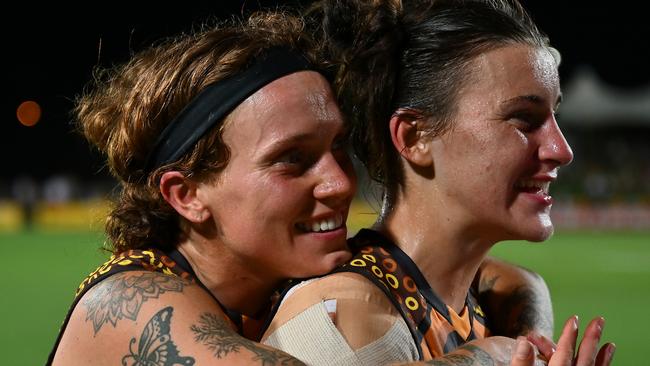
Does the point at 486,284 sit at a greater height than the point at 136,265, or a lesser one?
lesser

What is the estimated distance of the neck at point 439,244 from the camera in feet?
9.21

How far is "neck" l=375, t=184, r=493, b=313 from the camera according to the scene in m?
2.81

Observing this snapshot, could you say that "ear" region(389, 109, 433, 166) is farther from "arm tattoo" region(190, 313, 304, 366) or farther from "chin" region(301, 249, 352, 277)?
"arm tattoo" region(190, 313, 304, 366)

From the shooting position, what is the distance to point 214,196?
2.96 m

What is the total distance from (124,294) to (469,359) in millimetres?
1013

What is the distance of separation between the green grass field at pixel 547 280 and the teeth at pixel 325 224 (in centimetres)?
139

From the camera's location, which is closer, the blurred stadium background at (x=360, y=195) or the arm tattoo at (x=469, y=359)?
the arm tattoo at (x=469, y=359)

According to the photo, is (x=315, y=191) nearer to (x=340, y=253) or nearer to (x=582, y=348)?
(x=340, y=253)

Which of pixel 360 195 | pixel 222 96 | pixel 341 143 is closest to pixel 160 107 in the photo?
pixel 222 96

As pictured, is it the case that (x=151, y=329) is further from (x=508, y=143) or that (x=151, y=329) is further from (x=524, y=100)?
(x=524, y=100)

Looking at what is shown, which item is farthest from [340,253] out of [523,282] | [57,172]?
[57,172]

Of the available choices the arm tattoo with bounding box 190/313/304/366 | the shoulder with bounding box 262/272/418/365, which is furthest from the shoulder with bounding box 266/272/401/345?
the arm tattoo with bounding box 190/313/304/366

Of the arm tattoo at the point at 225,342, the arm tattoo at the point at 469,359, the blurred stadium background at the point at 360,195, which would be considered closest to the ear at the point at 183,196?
the arm tattoo at the point at 225,342

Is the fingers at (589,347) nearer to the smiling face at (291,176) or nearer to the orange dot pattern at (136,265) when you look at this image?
the smiling face at (291,176)
